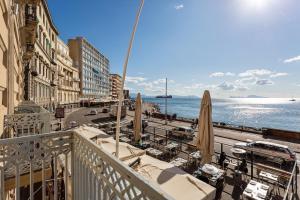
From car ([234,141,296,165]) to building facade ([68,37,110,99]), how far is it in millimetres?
58717

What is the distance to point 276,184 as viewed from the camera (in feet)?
25.2

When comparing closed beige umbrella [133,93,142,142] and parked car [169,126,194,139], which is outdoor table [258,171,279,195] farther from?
parked car [169,126,194,139]

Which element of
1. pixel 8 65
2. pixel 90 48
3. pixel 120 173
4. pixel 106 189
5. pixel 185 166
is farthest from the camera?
pixel 90 48

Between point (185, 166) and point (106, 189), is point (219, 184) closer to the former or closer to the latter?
point (185, 166)

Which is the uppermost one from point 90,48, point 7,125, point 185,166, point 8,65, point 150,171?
point 90,48

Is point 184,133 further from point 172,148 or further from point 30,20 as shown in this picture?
point 30,20

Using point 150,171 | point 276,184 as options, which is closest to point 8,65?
point 150,171

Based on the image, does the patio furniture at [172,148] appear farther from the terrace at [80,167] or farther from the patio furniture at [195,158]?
the terrace at [80,167]

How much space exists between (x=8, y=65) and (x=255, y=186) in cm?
1075

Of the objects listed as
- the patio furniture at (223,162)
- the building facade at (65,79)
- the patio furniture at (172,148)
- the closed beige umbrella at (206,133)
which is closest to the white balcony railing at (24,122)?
the closed beige umbrella at (206,133)

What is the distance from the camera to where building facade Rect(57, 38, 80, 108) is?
132ft

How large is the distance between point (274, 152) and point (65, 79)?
151 feet

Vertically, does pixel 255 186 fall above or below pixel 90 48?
below

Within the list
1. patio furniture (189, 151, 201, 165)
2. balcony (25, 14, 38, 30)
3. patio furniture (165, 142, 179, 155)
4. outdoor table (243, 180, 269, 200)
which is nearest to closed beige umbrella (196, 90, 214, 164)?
outdoor table (243, 180, 269, 200)
